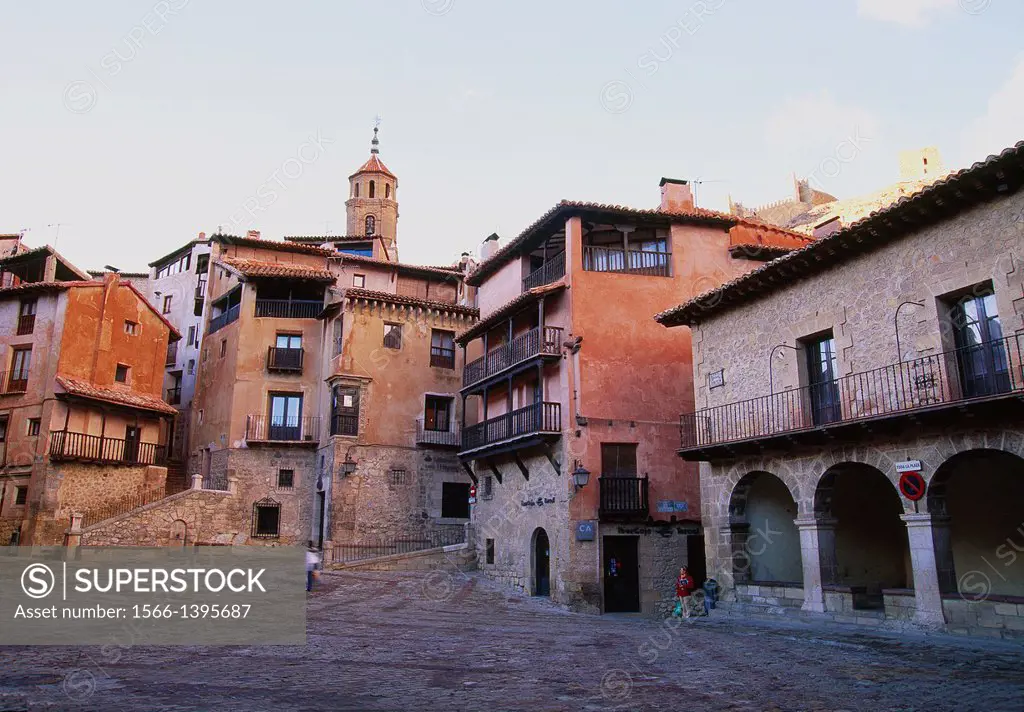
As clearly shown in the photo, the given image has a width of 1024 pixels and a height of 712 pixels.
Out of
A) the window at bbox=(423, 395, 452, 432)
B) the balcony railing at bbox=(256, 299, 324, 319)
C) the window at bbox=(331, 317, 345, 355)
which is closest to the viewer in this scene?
the window at bbox=(331, 317, 345, 355)

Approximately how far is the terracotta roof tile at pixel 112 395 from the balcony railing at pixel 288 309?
5.93 metres

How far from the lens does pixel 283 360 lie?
116 feet

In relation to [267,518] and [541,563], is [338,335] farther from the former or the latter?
[541,563]

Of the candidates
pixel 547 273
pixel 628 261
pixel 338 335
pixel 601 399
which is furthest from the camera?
pixel 338 335

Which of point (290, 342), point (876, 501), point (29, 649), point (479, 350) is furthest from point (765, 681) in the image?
point (290, 342)

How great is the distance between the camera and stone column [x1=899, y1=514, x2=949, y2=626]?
44.3 feet

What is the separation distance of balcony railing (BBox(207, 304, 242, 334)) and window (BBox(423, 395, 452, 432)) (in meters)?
9.73

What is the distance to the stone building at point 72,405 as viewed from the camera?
30.6 m

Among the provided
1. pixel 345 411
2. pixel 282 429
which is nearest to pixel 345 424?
pixel 345 411

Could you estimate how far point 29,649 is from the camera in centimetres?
1248

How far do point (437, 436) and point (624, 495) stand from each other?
12399 millimetres

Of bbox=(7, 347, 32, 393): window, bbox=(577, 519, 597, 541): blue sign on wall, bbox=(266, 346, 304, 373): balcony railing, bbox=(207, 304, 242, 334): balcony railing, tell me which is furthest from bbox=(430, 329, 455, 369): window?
bbox=(7, 347, 32, 393): window

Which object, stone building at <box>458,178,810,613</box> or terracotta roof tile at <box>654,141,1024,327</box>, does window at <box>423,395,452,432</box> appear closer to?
stone building at <box>458,178,810,613</box>

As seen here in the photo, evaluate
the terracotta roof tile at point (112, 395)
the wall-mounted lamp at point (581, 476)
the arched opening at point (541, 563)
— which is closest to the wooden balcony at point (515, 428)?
the wall-mounted lamp at point (581, 476)
